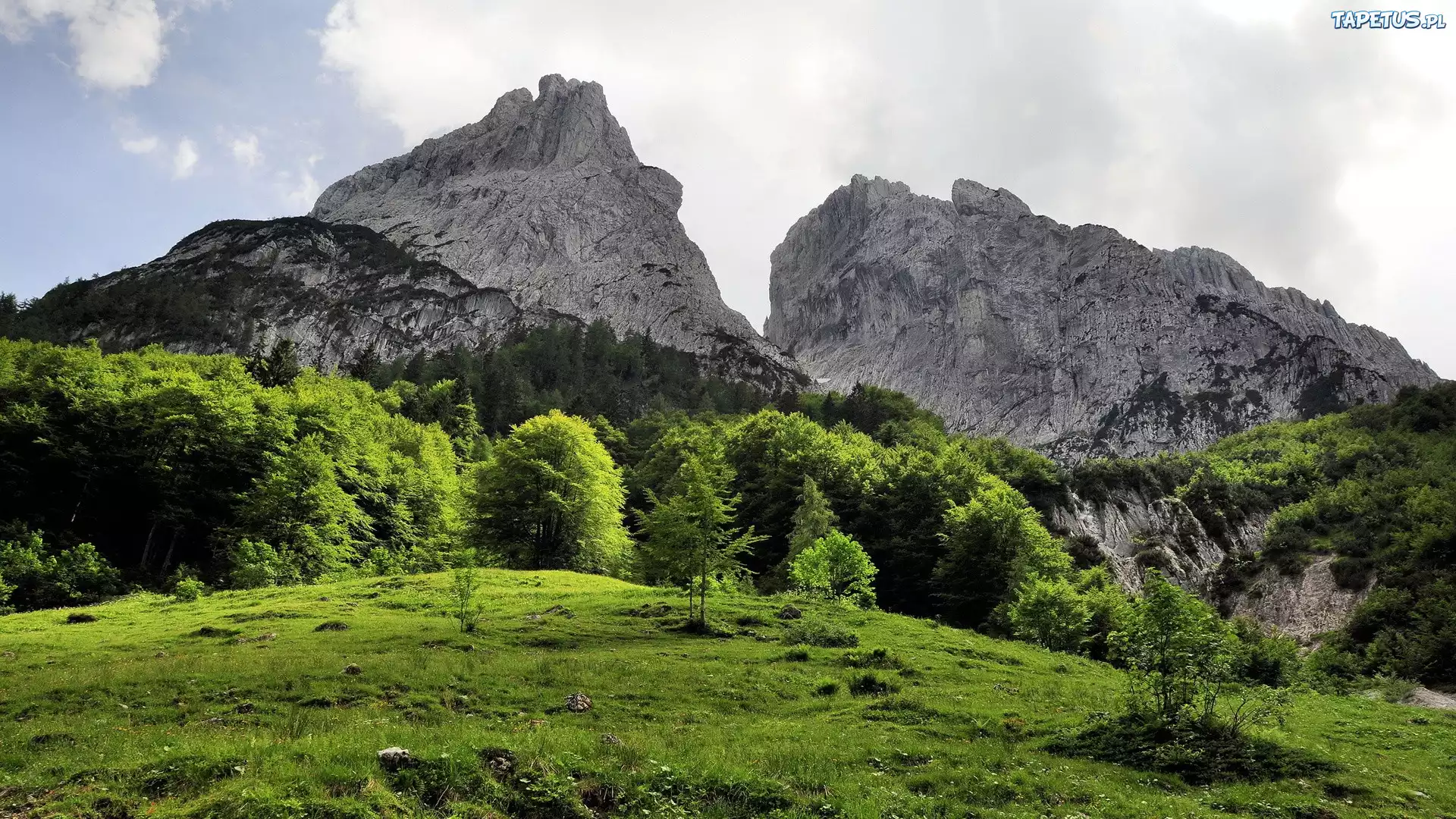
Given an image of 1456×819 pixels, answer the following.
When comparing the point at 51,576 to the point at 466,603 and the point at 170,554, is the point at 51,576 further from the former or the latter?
the point at 466,603

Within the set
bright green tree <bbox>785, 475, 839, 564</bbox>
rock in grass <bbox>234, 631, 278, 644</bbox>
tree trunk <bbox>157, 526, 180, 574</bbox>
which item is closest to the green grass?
rock in grass <bbox>234, 631, 278, 644</bbox>

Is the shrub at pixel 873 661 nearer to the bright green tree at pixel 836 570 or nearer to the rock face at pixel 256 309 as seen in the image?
the bright green tree at pixel 836 570

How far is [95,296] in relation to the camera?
14988cm

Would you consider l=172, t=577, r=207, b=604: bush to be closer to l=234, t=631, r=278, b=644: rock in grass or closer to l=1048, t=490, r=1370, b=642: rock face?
l=234, t=631, r=278, b=644: rock in grass

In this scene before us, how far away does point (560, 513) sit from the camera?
2196 inches

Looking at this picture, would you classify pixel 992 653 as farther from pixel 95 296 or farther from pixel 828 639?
pixel 95 296

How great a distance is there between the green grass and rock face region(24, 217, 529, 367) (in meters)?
155

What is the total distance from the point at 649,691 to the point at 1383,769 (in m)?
17.7

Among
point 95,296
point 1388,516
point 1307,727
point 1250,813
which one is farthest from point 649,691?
point 95,296

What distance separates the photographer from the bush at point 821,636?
28.5 m

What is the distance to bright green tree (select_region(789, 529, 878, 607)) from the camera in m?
43.3

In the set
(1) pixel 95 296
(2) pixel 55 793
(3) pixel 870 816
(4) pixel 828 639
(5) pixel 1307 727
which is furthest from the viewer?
(1) pixel 95 296

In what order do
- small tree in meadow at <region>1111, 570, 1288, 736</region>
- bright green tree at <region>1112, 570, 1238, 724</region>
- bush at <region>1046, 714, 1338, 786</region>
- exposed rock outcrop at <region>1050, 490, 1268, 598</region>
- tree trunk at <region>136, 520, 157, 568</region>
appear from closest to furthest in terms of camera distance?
bush at <region>1046, 714, 1338, 786</region>, small tree in meadow at <region>1111, 570, 1288, 736</region>, bright green tree at <region>1112, 570, 1238, 724</region>, tree trunk at <region>136, 520, 157, 568</region>, exposed rock outcrop at <region>1050, 490, 1268, 598</region>

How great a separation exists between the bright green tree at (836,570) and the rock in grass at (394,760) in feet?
109
